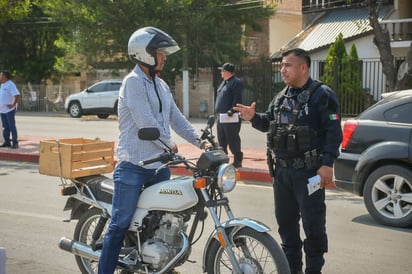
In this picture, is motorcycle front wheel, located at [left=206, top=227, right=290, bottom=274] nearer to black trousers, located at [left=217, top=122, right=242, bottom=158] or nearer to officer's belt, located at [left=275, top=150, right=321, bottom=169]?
officer's belt, located at [left=275, top=150, right=321, bottom=169]

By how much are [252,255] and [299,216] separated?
2.86 ft

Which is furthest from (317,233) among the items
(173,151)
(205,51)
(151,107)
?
(205,51)

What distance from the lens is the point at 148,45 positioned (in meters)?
4.34

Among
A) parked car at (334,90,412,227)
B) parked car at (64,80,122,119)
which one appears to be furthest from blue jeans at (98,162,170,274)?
parked car at (64,80,122,119)

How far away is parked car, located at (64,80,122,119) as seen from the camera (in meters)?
26.0

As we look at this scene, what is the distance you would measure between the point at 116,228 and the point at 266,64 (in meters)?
22.3

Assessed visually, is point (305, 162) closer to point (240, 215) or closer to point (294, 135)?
point (294, 135)

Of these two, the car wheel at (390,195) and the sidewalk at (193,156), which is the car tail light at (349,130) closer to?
the car wheel at (390,195)

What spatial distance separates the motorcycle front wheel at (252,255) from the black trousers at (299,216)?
2.16ft

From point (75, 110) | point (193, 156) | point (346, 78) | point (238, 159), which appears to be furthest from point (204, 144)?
point (75, 110)

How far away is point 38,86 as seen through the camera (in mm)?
33281

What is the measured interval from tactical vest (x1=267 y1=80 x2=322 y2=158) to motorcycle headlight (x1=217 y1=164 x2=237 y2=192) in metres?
0.56

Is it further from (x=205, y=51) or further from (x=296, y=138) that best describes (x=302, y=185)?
(x=205, y=51)

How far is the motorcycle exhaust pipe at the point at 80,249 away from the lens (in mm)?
4777
